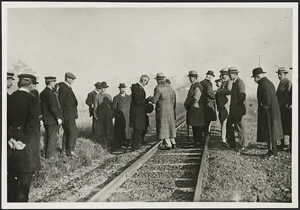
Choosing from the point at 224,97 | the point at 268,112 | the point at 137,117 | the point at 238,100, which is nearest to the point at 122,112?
the point at 137,117

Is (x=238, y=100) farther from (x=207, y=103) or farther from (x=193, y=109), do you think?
(x=193, y=109)

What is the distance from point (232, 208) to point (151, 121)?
2.51 metres

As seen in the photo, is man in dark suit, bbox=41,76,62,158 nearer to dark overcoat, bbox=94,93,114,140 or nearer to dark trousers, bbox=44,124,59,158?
dark trousers, bbox=44,124,59,158

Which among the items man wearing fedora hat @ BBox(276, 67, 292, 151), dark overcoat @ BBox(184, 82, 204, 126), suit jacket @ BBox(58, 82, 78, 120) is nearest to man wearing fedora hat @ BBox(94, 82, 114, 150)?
suit jacket @ BBox(58, 82, 78, 120)

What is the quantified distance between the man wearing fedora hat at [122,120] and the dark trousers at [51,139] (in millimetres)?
1310

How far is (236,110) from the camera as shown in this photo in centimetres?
609

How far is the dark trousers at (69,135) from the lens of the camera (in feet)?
19.7

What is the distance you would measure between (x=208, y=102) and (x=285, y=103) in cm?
138

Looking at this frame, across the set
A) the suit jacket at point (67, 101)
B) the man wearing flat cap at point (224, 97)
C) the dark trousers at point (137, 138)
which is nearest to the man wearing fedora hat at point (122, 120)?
the dark trousers at point (137, 138)

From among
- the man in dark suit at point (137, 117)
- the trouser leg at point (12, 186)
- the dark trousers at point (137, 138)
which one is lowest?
the trouser leg at point (12, 186)

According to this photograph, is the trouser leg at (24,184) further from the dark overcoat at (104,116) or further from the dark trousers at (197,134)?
the dark trousers at (197,134)

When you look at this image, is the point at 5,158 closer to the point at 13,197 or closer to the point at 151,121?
the point at 13,197

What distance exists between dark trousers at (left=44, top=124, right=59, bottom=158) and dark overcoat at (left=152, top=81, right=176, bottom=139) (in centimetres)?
188

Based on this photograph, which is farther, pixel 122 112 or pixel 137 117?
pixel 122 112
